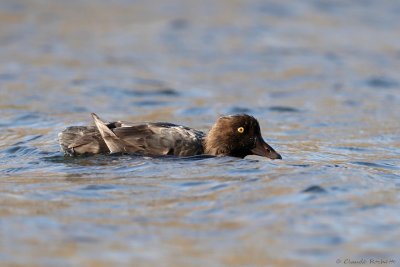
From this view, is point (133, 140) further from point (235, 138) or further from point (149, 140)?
point (235, 138)

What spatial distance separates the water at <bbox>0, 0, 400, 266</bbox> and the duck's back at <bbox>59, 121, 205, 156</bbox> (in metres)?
0.15

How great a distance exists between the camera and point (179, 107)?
16.4 metres

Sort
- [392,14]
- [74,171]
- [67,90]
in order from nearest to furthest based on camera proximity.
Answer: [74,171] < [67,90] < [392,14]

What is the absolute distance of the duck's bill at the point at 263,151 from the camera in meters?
11.2

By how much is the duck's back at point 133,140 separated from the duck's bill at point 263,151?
666mm

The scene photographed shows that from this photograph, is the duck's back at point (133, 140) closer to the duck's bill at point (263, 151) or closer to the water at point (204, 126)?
the water at point (204, 126)

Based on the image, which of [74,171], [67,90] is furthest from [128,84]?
[74,171]

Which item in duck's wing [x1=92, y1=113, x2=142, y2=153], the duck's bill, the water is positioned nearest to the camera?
the water

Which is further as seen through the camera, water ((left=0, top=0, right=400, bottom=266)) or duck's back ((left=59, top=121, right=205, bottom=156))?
duck's back ((left=59, top=121, right=205, bottom=156))

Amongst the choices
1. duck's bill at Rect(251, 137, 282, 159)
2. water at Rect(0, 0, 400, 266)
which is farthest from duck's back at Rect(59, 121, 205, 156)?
duck's bill at Rect(251, 137, 282, 159)

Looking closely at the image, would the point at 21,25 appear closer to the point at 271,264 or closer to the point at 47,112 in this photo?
the point at 47,112

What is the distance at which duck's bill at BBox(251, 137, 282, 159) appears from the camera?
1116 cm

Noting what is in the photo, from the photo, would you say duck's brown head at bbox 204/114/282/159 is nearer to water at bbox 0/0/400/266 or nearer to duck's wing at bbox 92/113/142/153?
water at bbox 0/0/400/266

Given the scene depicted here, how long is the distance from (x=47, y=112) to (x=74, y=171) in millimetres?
5183
